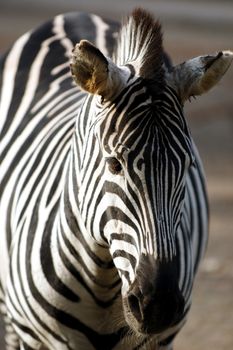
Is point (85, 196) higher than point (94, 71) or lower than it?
lower

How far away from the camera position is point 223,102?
48.9 ft

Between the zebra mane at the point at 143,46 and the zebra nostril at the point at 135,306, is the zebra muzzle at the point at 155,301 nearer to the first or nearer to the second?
the zebra nostril at the point at 135,306

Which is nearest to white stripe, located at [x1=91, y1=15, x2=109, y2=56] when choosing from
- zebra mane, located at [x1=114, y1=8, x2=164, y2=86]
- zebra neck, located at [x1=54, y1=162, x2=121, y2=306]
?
zebra mane, located at [x1=114, y1=8, x2=164, y2=86]

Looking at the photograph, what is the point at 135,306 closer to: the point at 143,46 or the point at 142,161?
the point at 142,161

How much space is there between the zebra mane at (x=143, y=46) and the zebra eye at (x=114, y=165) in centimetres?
30

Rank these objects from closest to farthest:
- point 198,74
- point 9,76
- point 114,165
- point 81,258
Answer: point 114,165 < point 198,74 < point 81,258 < point 9,76

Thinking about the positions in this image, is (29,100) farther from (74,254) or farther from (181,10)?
(181,10)

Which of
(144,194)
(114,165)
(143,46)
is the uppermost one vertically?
(143,46)

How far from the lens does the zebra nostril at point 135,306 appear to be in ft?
11.5

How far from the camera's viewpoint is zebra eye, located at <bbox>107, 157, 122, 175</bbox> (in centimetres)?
360

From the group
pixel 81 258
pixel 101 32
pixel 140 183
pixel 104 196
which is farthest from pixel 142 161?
pixel 101 32

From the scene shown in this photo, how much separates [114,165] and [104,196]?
0.13 meters

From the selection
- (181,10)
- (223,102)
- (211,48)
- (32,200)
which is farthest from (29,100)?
(181,10)

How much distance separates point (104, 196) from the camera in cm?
370
